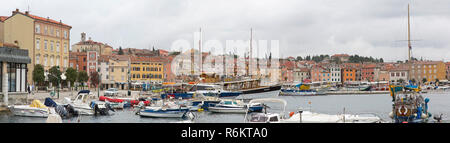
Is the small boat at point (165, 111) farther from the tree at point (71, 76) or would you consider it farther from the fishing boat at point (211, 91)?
the tree at point (71, 76)

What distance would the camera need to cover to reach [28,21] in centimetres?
6919

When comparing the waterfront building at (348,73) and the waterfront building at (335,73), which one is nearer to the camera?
the waterfront building at (335,73)

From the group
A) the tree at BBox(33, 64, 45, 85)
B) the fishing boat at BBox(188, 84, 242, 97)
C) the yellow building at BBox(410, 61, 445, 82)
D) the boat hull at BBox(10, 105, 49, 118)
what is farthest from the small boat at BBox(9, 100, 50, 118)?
the yellow building at BBox(410, 61, 445, 82)

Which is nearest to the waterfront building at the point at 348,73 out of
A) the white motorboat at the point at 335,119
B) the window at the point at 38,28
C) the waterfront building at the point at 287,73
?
the waterfront building at the point at 287,73

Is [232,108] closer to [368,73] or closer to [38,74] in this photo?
[38,74]

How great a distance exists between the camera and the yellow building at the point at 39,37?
224ft

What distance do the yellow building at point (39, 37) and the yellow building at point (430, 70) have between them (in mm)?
125693

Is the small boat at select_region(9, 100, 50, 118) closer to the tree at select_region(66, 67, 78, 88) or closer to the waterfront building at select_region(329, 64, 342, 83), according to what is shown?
the tree at select_region(66, 67, 78, 88)

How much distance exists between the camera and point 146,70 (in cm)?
10819

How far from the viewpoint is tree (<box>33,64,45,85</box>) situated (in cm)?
6575

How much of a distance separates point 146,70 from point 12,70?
2635 inches

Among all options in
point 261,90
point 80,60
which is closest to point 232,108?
point 261,90
